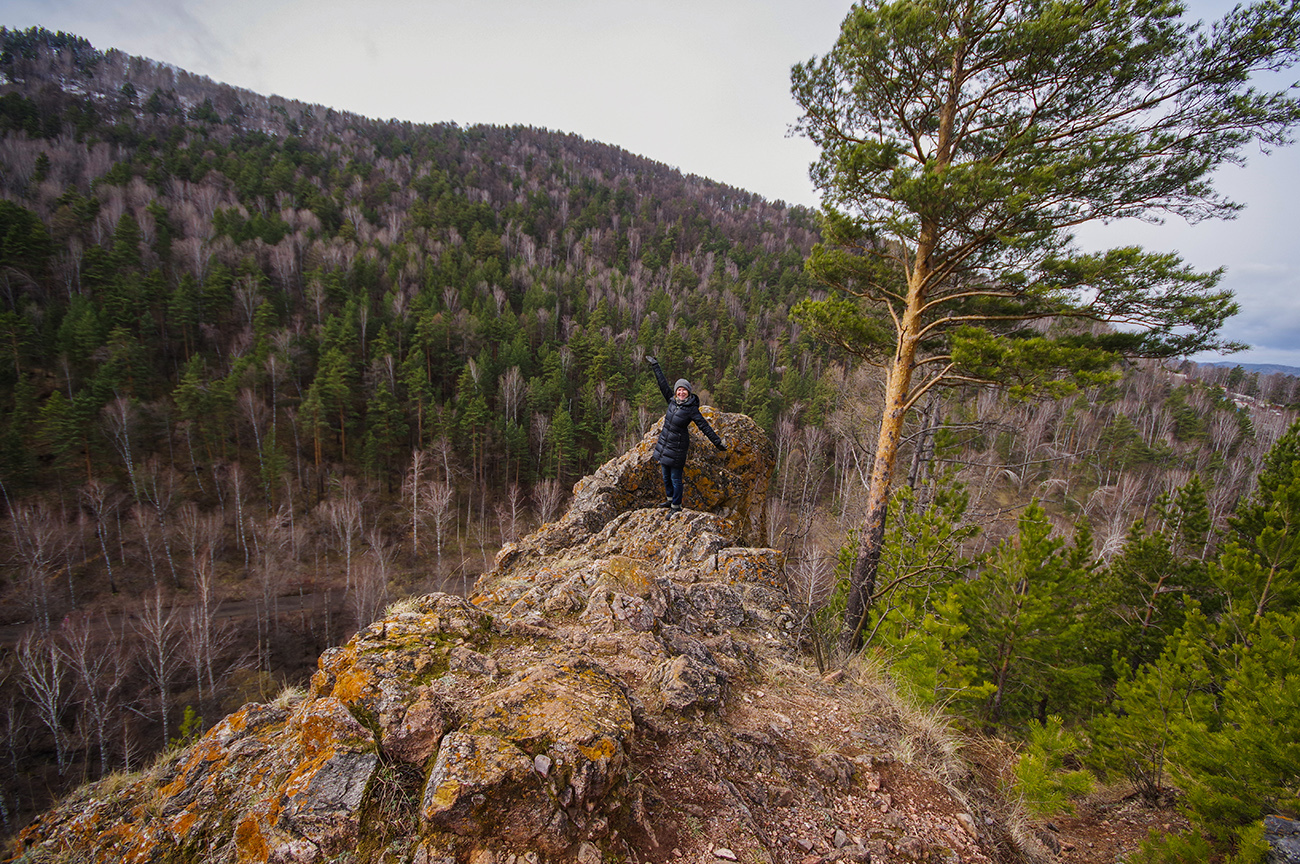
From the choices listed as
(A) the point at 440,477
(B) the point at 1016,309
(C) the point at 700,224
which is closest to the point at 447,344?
(A) the point at 440,477

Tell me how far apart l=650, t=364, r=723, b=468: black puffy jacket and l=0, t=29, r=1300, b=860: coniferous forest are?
2661 millimetres

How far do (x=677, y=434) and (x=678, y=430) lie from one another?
0.06 meters

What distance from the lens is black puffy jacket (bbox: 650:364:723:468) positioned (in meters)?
6.99

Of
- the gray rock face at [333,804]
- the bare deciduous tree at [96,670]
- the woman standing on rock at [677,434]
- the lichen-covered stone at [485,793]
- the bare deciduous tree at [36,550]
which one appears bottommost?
the bare deciduous tree at [96,670]

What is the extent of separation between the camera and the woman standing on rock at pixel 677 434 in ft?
22.9

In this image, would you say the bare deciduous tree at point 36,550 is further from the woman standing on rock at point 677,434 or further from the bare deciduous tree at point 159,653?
the woman standing on rock at point 677,434

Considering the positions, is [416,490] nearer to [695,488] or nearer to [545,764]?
[695,488]

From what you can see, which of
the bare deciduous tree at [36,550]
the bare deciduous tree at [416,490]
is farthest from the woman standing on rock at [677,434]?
the bare deciduous tree at [36,550]

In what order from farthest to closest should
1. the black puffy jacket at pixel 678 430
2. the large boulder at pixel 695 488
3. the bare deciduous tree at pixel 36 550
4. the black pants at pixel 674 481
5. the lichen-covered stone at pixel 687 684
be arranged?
the bare deciduous tree at pixel 36 550, the large boulder at pixel 695 488, the black pants at pixel 674 481, the black puffy jacket at pixel 678 430, the lichen-covered stone at pixel 687 684

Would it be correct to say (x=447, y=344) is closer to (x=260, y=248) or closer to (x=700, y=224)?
(x=260, y=248)

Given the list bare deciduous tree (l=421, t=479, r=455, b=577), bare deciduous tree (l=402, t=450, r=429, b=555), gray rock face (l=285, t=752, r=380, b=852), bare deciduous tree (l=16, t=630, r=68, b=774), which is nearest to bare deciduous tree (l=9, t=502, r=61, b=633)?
bare deciduous tree (l=16, t=630, r=68, b=774)

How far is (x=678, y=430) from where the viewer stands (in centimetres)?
709

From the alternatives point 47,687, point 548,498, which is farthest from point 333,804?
point 548,498

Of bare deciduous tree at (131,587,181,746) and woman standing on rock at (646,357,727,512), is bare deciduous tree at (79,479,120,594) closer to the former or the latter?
bare deciduous tree at (131,587,181,746)
